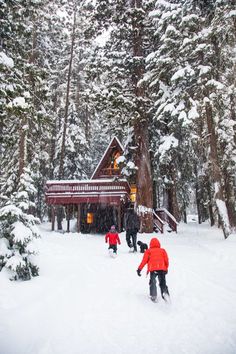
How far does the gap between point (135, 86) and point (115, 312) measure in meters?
15.8

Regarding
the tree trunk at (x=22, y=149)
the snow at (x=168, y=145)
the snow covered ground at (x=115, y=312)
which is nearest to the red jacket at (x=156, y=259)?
the snow covered ground at (x=115, y=312)

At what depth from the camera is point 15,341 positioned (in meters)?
4.77

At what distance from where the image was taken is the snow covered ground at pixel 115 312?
461 centimetres

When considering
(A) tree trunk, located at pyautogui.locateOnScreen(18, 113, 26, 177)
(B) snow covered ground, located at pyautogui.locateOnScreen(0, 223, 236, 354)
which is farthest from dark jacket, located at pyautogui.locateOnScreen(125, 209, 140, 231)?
(A) tree trunk, located at pyautogui.locateOnScreen(18, 113, 26, 177)

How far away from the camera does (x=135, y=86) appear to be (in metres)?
19.2

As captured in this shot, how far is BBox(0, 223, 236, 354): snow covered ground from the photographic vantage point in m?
4.61

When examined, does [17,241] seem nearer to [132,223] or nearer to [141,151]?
[132,223]

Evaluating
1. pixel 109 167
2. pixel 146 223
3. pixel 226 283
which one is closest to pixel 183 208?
pixel 109 167

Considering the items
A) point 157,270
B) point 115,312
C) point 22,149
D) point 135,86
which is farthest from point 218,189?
point 22,149

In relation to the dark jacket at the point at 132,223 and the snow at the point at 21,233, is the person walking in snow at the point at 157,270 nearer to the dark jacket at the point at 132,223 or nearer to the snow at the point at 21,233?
the snow at the point at 21,233

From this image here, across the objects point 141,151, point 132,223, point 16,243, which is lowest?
point 16,243

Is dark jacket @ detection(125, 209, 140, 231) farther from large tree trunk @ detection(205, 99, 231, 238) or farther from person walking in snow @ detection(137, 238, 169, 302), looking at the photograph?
person walking in snow @ detection(137, 238, 169, 302)

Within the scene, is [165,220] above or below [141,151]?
below

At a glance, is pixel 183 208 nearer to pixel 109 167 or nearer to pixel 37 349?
pixel 109 167
